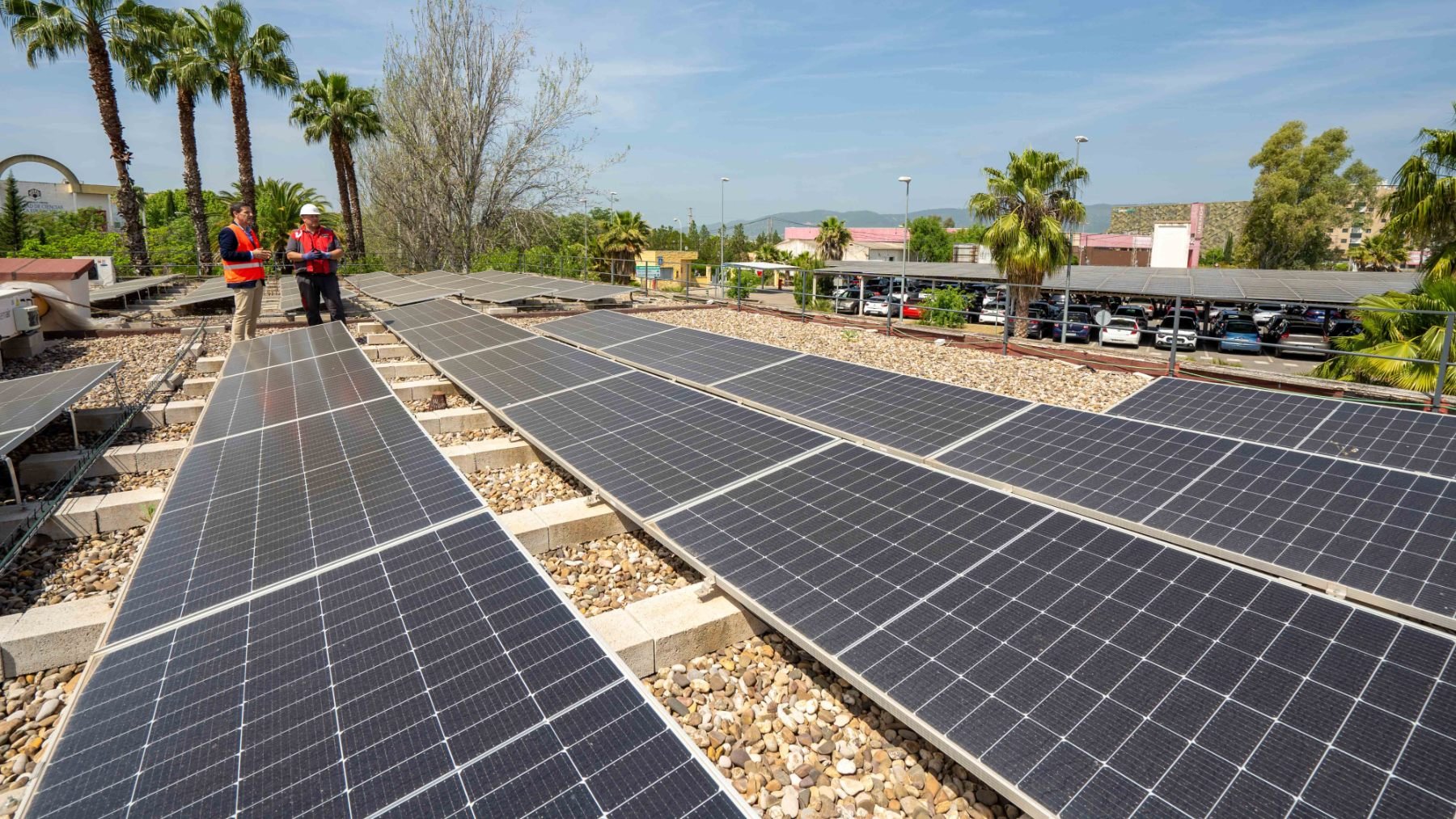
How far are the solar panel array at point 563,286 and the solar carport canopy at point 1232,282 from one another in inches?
354

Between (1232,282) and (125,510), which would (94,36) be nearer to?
(125,510)

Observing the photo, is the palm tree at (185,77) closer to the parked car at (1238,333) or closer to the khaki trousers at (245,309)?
the khaki trousers at (245,309)

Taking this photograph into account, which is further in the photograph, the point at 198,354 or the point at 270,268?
the point at 270,268

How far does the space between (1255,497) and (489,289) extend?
19.4 metres

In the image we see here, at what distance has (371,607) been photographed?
3.45 m

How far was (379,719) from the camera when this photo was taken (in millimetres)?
2688

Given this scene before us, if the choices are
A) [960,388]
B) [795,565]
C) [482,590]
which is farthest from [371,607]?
[960,388]

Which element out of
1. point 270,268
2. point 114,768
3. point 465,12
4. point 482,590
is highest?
point 465,12

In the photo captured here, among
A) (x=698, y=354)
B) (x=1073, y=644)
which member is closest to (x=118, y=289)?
(x=698, y=354)

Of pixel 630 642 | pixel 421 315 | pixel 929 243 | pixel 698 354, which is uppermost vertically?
pixel 929 243

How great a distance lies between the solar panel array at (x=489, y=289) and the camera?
1880cm

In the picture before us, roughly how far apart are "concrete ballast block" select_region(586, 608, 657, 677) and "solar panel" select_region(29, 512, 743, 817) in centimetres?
58

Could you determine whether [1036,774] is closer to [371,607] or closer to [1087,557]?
[1087,557]

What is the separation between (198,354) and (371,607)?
13.0 meters
